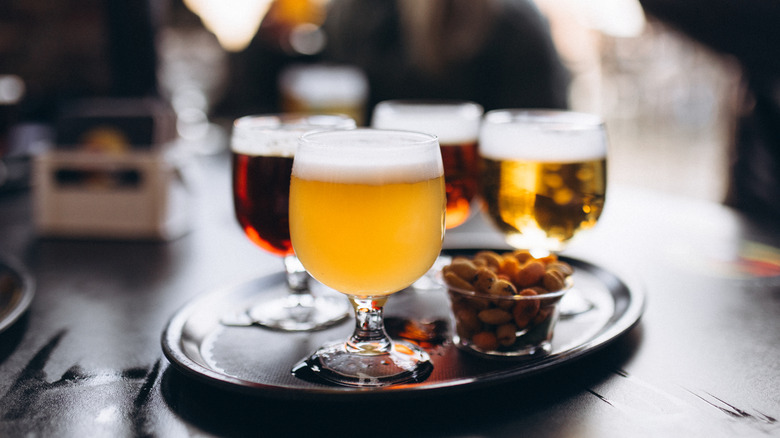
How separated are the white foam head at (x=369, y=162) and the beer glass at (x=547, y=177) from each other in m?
0.29

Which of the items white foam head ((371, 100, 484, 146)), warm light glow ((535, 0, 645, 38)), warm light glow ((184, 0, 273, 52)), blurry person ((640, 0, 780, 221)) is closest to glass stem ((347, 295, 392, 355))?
white foam head ((371, 100, 484, 146))

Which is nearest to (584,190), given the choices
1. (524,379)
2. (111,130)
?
(524,379)

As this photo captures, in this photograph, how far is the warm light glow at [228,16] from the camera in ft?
14.9

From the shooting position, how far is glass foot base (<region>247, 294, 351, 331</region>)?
0.97 meters

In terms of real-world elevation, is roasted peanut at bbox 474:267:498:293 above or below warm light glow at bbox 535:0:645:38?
below

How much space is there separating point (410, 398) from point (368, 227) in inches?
7.6

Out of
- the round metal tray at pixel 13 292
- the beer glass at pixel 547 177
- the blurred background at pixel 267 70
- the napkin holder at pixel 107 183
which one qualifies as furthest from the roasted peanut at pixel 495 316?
the blurred background at pixel 267 70

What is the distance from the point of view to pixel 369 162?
746 millimetres

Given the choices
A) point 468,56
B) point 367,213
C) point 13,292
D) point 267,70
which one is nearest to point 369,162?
point 367,213

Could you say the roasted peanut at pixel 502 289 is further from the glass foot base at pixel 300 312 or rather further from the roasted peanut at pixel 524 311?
the glass foot base at pixel 300 312

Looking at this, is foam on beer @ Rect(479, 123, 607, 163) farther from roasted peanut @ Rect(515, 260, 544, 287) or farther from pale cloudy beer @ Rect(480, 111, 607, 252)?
roasted peanut @ Rect(515, 260, 544, 287)

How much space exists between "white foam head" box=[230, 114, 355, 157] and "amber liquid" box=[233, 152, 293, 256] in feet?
0.04

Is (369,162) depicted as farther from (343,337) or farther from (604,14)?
(604,14)

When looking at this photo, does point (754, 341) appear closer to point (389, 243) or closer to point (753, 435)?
point (753, 435)
